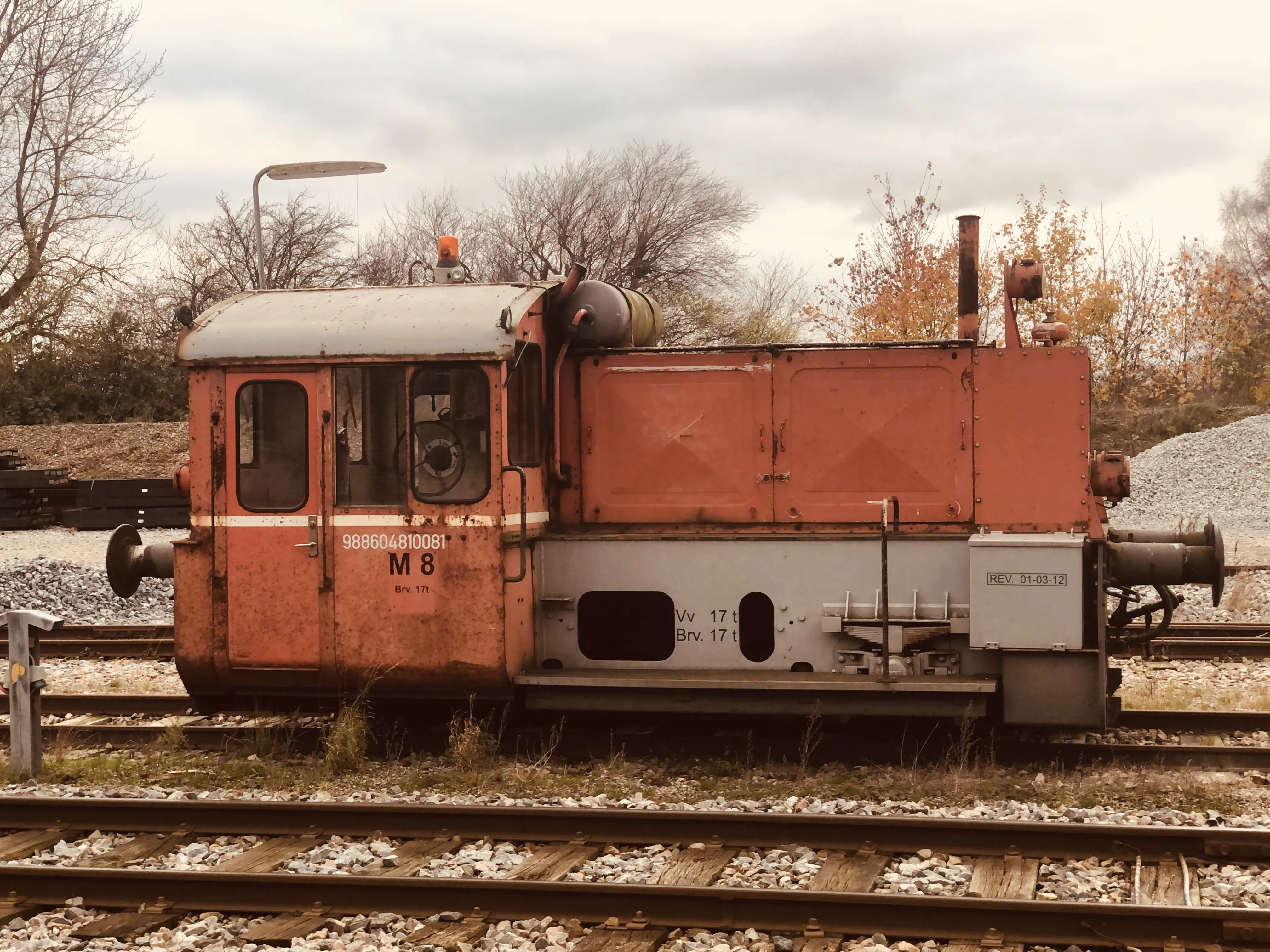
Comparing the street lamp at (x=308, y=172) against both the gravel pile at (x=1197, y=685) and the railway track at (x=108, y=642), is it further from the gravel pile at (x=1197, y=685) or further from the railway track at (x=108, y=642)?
the gravel pile at (x=1197, y=685)

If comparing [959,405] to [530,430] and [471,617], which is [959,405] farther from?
[471,617]

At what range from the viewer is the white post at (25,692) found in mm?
7750

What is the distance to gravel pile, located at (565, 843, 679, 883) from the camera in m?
5.55

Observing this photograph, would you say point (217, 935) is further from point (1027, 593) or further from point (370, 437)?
point (1027, 593)

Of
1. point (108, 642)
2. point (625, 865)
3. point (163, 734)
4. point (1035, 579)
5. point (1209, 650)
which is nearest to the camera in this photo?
point (625, 865)

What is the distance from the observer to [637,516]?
8.23 m

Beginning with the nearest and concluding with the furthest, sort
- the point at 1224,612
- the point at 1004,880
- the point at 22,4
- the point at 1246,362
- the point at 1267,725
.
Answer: the point at 1004,880, the point at 1267,725, the point at 1224,612, the point at 22,4, the point at 1246,362

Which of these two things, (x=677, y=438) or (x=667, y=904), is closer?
(x=667, y=904)

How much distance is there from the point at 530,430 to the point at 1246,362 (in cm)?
3963

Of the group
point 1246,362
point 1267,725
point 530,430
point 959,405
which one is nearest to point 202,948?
point 530,430

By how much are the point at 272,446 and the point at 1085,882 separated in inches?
212

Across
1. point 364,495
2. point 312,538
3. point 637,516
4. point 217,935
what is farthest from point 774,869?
point 312,538


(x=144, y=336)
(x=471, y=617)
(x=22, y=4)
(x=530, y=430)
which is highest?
(x=22, y=4)

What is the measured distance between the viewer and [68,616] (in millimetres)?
14844
